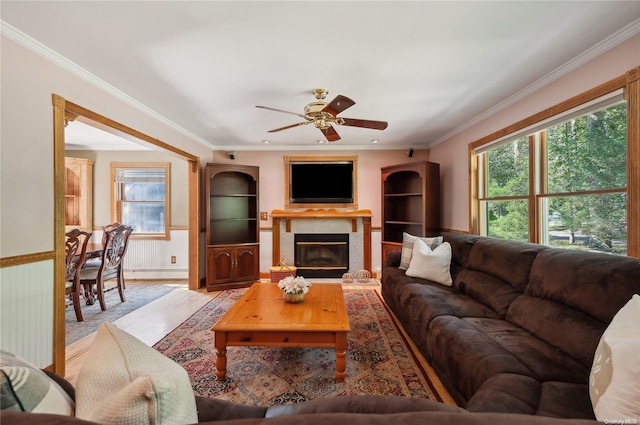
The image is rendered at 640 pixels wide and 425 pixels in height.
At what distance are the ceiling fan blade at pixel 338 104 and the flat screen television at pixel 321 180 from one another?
237 centimetres

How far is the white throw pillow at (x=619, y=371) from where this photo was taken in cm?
87

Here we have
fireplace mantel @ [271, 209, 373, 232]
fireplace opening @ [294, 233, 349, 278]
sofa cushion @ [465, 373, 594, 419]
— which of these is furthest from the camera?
fireplace opening @ [294, 233, 349, 278]

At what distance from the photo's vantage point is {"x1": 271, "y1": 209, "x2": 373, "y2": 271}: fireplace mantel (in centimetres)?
473

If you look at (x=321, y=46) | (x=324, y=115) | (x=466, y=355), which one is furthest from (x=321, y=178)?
(x=466, y=355)

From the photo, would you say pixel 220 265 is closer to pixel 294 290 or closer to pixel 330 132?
pixel 294 290

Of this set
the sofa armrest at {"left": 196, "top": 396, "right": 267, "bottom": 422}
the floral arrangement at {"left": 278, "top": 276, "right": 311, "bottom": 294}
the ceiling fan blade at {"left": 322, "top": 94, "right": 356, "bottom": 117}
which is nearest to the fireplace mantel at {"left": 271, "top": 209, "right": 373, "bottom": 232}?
the floral arrangement at {"left": 278, "top": 276, "right": 311, "bottom": 294}

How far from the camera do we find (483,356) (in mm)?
1431

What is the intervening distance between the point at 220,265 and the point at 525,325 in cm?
383

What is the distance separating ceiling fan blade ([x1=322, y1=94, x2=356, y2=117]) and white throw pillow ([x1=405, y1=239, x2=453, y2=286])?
5.70 feet

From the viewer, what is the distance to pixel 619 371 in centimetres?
94

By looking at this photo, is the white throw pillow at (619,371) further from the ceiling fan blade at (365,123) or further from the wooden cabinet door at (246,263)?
the wooden cabinet door at (246,263)

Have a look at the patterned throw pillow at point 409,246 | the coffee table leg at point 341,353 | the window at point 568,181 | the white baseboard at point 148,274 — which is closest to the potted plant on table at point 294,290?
the coffee table leg at point 341,353

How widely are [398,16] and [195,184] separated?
3704 mm

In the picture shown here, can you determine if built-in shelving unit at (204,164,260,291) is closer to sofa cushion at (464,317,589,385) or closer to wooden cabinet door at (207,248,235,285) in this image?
wooden cabinet door at (207,248,235,285)
